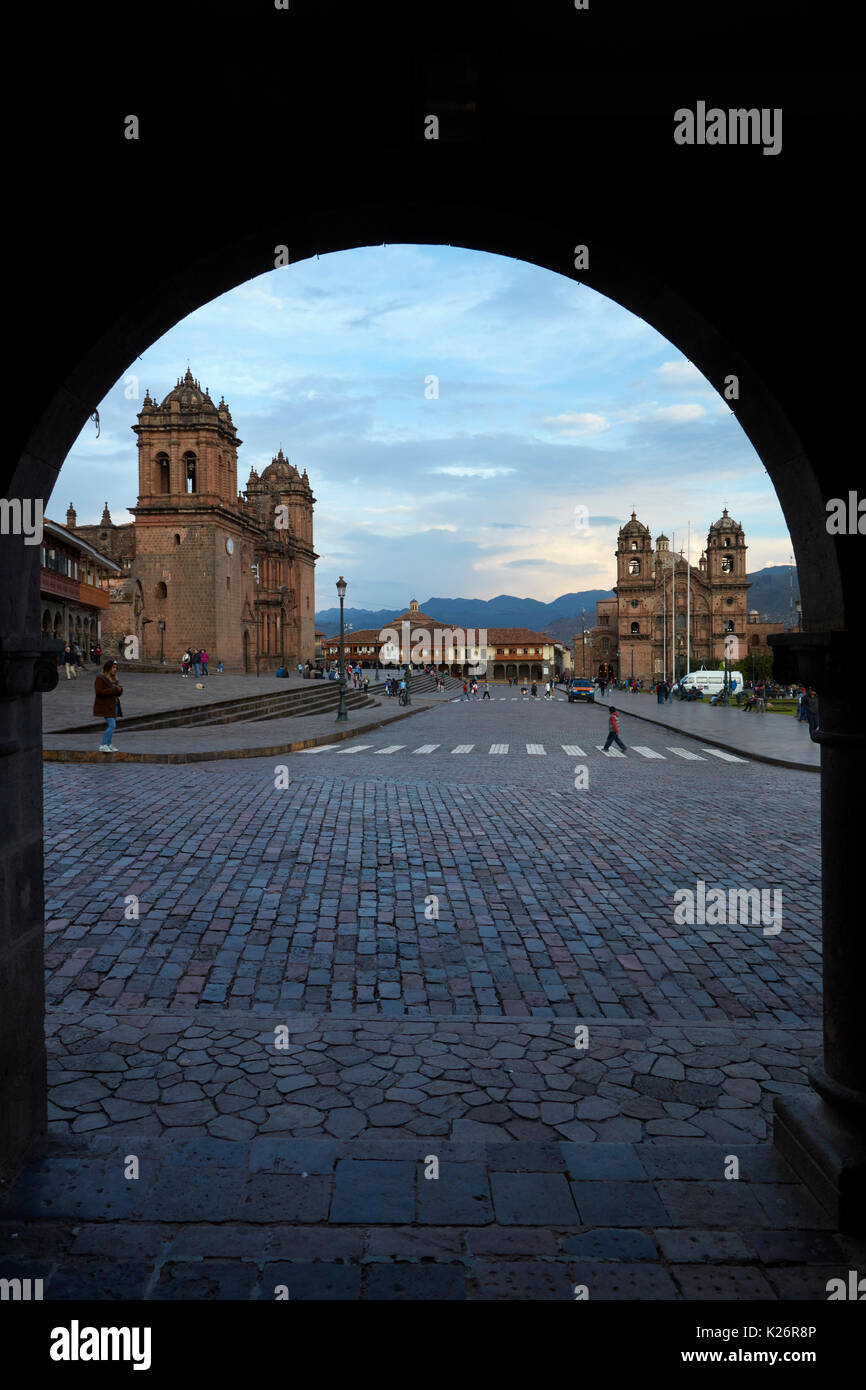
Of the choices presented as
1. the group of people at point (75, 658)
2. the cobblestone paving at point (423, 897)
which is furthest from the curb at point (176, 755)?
the group of people at point (75, 658)

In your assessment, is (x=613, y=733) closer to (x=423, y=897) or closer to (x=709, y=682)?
(x=423, y=897)

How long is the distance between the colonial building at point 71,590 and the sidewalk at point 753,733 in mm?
27807

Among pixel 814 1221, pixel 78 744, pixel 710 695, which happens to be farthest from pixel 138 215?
pixel 710 695

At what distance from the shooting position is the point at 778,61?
3.24 m

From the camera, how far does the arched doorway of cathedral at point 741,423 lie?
331cm

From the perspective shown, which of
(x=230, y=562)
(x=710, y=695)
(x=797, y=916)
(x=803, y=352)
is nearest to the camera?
(x=803, y=352)

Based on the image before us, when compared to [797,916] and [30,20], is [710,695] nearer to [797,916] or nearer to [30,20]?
[797,916]

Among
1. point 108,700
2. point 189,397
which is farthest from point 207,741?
point 189,397

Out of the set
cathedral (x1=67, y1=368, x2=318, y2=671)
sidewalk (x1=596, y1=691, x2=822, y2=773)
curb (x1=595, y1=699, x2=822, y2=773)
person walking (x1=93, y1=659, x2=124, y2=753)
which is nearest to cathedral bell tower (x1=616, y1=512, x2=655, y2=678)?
cathedral (x1=67, y1=368, x2=318, y2=671)

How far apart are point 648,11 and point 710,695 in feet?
187

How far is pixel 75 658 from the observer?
42875mm

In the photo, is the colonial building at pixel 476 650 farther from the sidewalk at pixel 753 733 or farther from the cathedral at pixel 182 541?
the sidewalk at pixel 753 733

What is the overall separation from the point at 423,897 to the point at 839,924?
4.43m
